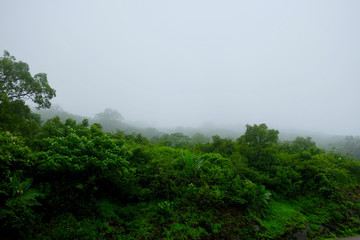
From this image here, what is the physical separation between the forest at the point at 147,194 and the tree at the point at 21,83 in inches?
220

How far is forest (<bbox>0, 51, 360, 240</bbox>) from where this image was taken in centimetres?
435

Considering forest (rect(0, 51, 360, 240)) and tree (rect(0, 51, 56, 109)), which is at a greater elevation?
tree (rect(0, 51, 56, 109))

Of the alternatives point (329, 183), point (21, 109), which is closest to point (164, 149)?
point (329, 183)

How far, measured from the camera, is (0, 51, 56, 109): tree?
12.4m

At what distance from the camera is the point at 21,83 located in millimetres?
12984

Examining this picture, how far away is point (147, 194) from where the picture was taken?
236 inches

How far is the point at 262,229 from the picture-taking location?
19.3 ft

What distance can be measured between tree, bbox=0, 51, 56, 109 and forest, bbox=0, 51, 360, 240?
18.4 ft

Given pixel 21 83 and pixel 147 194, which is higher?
pixel 21 83

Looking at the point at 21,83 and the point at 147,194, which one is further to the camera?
the point at 21,83

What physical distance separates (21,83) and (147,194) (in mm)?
14160

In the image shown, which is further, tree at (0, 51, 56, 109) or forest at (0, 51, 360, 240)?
tree at (0, 51, 56, 109)

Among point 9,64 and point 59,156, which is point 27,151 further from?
point 9,64

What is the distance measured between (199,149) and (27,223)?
9.80 meters
